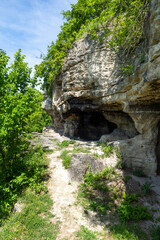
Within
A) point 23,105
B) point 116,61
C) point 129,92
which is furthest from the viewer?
point 116,61

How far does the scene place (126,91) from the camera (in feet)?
26.5

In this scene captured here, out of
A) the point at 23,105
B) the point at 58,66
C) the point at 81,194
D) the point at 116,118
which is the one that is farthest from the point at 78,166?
the point at 58,66

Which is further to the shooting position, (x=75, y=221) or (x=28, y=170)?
(x=28, y=170)

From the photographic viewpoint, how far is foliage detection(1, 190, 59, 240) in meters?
4.35

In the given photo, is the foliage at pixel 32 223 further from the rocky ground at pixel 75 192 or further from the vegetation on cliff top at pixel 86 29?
the vegetation on cliff top at pixel 86 29

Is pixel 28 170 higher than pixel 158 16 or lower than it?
Result: lower

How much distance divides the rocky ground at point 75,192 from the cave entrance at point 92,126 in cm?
525

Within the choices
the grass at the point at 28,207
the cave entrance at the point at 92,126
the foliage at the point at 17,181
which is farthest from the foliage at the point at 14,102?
the cave entrance at the point at 92,126

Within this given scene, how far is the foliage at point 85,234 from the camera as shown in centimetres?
425

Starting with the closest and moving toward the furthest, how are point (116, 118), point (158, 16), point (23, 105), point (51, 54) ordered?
1. point (158, 16)
2. point (23, 105)
3. point (116, 118)
4. point (51, 54)

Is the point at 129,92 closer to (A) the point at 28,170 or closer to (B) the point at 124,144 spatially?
(B) the point at 124,144

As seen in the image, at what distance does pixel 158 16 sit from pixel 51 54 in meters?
12.4

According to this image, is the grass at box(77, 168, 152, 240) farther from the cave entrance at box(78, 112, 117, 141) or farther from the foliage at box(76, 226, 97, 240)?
the cave entrance at box(78, 112, 117, 141)

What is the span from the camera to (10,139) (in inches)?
253
